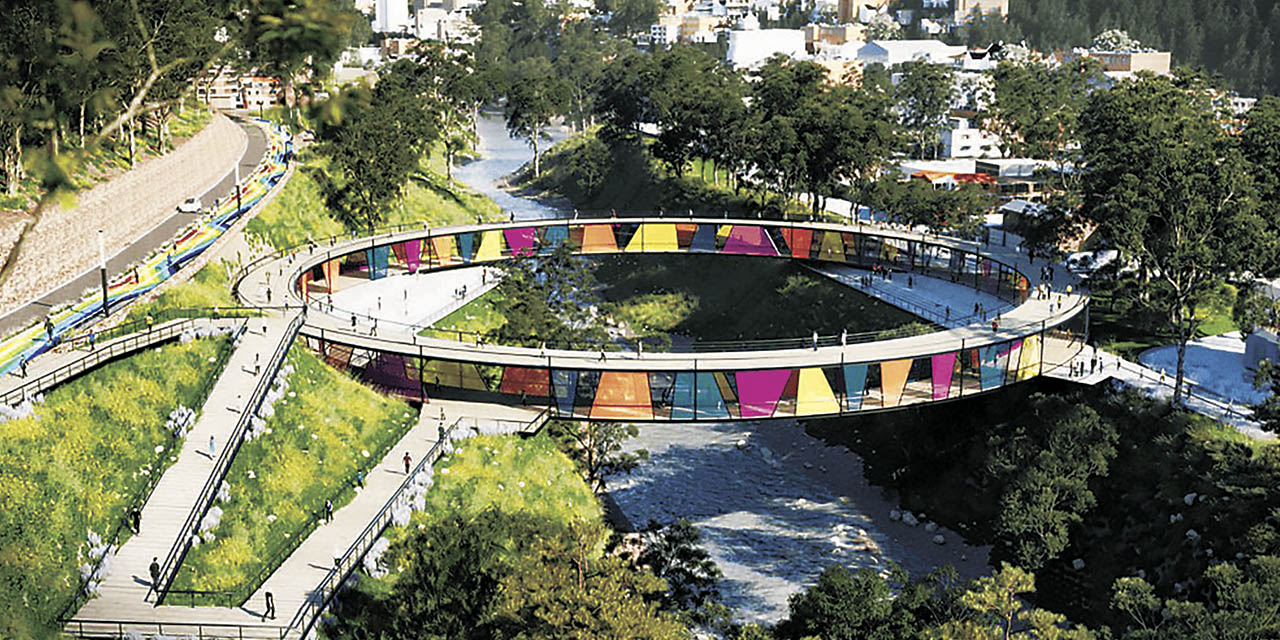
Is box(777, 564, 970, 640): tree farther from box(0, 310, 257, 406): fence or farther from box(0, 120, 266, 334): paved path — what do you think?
box(0, 120, 266, 334): paved path

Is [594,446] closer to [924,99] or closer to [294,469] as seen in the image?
[294,469]

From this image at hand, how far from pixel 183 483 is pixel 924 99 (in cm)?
13612

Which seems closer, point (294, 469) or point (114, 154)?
point (294, 469)

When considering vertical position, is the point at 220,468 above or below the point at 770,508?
above

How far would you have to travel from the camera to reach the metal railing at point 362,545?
152 feet

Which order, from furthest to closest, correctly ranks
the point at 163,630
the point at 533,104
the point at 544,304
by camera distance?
1. the point at 533,104
2. the point at 544,304
3. the point at 163,630

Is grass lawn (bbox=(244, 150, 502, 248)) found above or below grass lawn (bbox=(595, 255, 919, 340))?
above

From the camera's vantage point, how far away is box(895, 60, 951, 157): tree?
16612 centimetres

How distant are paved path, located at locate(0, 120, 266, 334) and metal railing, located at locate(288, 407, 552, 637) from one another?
24394 millimetres

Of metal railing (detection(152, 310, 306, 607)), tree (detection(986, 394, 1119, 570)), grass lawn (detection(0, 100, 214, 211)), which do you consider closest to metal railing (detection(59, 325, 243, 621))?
metal railing (detection(152, 310, 306, 607))

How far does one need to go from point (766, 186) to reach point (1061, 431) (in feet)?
205

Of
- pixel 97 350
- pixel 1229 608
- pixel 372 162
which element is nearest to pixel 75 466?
pixel 97 350

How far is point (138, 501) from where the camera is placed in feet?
173

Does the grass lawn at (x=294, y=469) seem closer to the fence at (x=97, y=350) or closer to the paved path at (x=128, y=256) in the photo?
the fence at (x=97, y=350)
